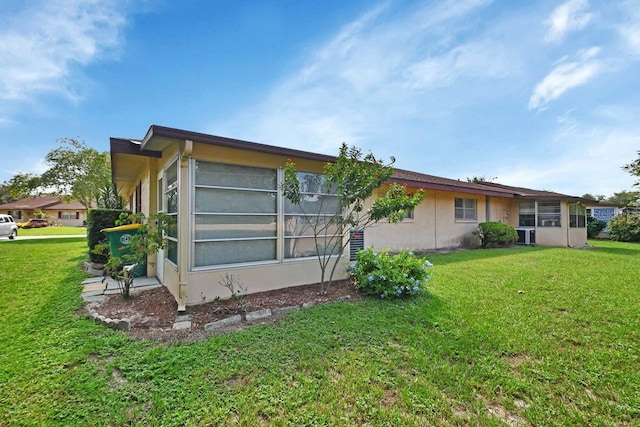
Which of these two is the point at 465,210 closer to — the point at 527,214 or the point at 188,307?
the point at 527,214

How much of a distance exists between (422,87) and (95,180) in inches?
996

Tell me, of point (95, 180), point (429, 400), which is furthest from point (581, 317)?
point (95, 180)

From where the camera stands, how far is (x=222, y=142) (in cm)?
429

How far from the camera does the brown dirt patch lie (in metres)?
3.50

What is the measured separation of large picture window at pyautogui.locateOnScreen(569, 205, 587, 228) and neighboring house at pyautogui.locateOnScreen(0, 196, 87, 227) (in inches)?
1976

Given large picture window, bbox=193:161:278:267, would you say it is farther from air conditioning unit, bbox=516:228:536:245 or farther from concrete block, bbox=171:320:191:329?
air conditioning unit, bbox=516:228:536:245

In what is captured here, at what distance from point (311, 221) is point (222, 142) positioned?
236 centimetres

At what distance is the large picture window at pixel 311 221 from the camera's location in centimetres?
545

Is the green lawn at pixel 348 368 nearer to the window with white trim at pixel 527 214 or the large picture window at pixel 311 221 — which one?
the large picture window at pixel 311 221

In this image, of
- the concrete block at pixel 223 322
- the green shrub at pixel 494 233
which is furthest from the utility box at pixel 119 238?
the green shrub at pixel 494 233

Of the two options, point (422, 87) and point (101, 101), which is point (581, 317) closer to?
point (422, 87)

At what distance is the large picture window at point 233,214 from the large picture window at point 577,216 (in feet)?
52.8

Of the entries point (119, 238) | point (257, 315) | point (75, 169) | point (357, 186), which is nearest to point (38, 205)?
point (75, 169)

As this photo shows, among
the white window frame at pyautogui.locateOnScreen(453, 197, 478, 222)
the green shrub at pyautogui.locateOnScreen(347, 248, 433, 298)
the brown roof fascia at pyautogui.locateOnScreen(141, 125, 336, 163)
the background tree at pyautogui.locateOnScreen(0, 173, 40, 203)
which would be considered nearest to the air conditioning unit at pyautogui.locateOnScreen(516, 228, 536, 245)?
Result: the white window frame at pyautogui.locateOnScreen(453, 197, 478, 222)
